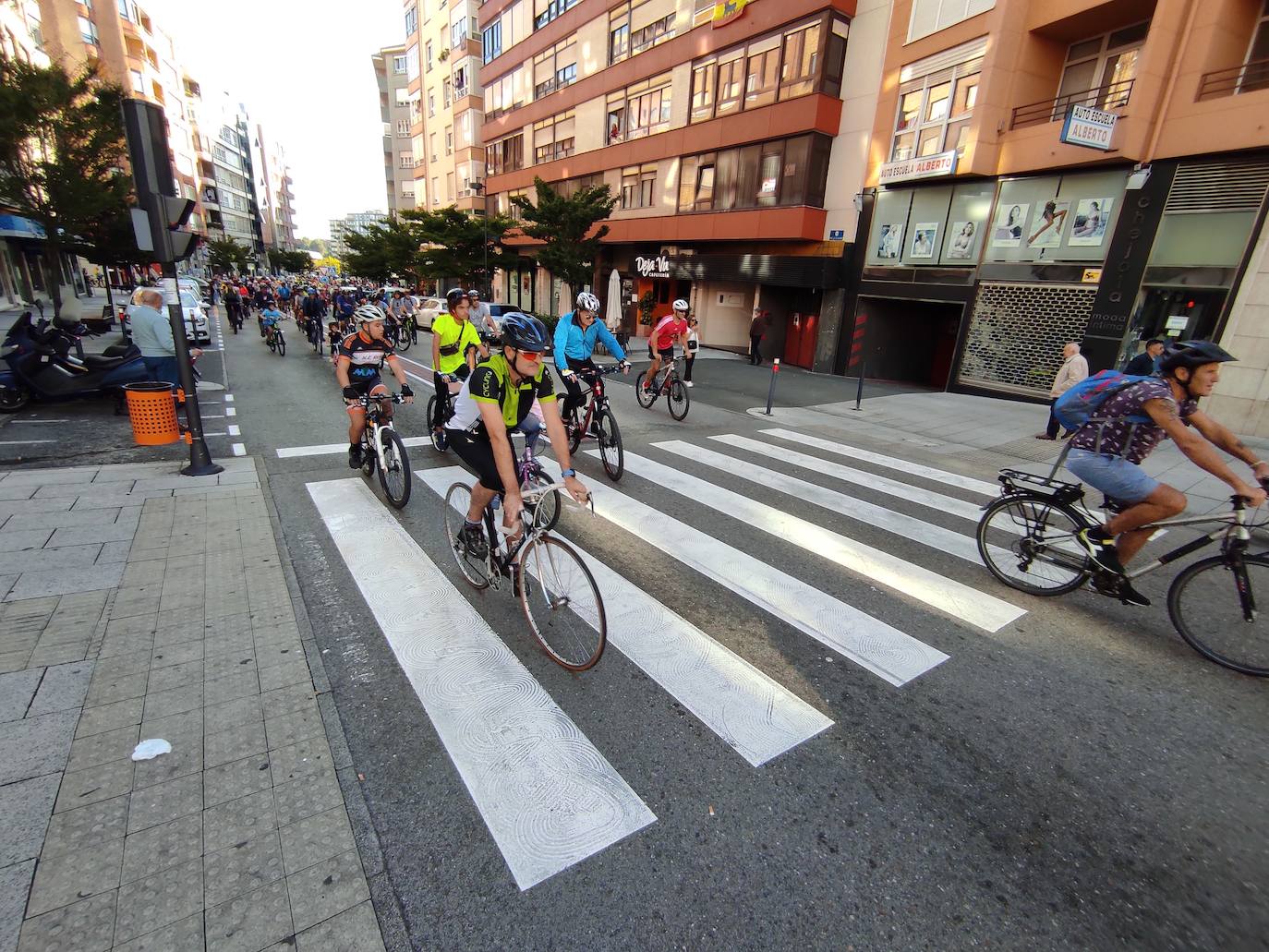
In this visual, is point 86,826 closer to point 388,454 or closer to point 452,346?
point 388,454

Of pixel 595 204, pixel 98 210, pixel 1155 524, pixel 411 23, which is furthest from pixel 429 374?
pixel 411 23

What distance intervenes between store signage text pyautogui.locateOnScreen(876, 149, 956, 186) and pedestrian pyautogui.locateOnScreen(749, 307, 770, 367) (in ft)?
17.6

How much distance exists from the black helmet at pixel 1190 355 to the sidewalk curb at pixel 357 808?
5296 millimetres

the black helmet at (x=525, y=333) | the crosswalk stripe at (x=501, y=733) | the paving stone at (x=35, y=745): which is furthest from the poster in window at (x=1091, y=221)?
the paving stone at (x=35, y=745)

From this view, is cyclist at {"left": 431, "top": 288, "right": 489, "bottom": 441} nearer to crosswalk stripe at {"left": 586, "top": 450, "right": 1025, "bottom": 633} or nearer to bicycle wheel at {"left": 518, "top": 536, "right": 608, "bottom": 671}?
crosswalk stripe at {"left": 586, "top": 450, "right": 1025, "bottom": 633}

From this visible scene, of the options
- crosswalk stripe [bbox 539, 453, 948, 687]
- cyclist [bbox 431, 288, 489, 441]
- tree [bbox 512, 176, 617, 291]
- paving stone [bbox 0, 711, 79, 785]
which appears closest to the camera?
paving stone [bbox 0, 711, 79, 785]

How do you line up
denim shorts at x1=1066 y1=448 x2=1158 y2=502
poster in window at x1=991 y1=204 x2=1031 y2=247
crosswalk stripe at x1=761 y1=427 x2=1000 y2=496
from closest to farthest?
denim shorts at x1=1066 y1=448 x2=1158 y2=502 < crosswalk stripe at x1=761 y1=427 x2=1000 y2=496 < poster in window at x1=991 y1=204 x2=1031 y2=247

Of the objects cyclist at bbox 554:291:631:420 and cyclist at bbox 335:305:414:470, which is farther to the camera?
cyclist at bbox 554:291:631:420

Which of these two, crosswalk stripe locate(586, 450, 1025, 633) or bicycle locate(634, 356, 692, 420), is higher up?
bicycle locate(634, 356, 692, 420)

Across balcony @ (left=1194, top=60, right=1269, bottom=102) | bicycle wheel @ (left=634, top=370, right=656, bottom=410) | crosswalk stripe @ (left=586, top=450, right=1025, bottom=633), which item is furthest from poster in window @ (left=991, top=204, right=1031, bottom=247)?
crosswalk stripe @ (left=586, top=450, right=1025, bottom=633)

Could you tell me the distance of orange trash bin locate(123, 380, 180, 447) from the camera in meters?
7.71

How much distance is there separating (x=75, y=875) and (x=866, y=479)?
7.88m

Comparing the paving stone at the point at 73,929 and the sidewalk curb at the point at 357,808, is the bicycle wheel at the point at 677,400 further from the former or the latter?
the paving stone at the point at 73,929

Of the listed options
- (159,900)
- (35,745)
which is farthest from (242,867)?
(35,745)
